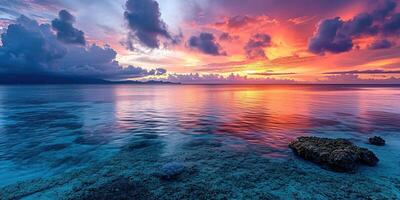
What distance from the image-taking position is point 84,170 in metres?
15.0

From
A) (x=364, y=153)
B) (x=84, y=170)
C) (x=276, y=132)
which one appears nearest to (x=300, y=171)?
(x=364, y=153)

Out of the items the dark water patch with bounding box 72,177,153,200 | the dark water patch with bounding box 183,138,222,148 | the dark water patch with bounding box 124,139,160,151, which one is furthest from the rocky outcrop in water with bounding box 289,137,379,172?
the dark water patch with bounding box 124,139,160,151

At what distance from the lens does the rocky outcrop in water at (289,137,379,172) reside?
1448 centimetres

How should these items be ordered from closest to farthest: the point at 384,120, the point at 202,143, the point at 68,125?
the point at 202,143, the point at 68,125, the point at 384,120

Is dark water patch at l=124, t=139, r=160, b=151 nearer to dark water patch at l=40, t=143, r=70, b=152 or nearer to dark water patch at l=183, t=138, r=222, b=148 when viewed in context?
dark water patch at l=183, t=138, r=222, b=148

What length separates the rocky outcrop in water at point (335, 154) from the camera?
47.5ft

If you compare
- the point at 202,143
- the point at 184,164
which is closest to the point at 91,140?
the point at 202,143

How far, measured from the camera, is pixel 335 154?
15.1 m

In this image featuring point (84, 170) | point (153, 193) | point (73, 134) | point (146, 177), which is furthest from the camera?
point (73, 134)

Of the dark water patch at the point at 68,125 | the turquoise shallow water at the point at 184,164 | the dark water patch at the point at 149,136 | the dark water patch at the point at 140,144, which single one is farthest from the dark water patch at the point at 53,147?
the dark water patch at the point at 68,125

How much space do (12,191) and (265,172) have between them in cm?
1453

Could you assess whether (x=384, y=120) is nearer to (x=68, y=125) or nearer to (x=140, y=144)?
(x=140, y=144)

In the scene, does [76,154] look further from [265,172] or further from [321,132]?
[321,132]

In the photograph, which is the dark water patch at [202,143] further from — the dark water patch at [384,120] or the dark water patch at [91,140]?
the dark water patch at [384,120]
